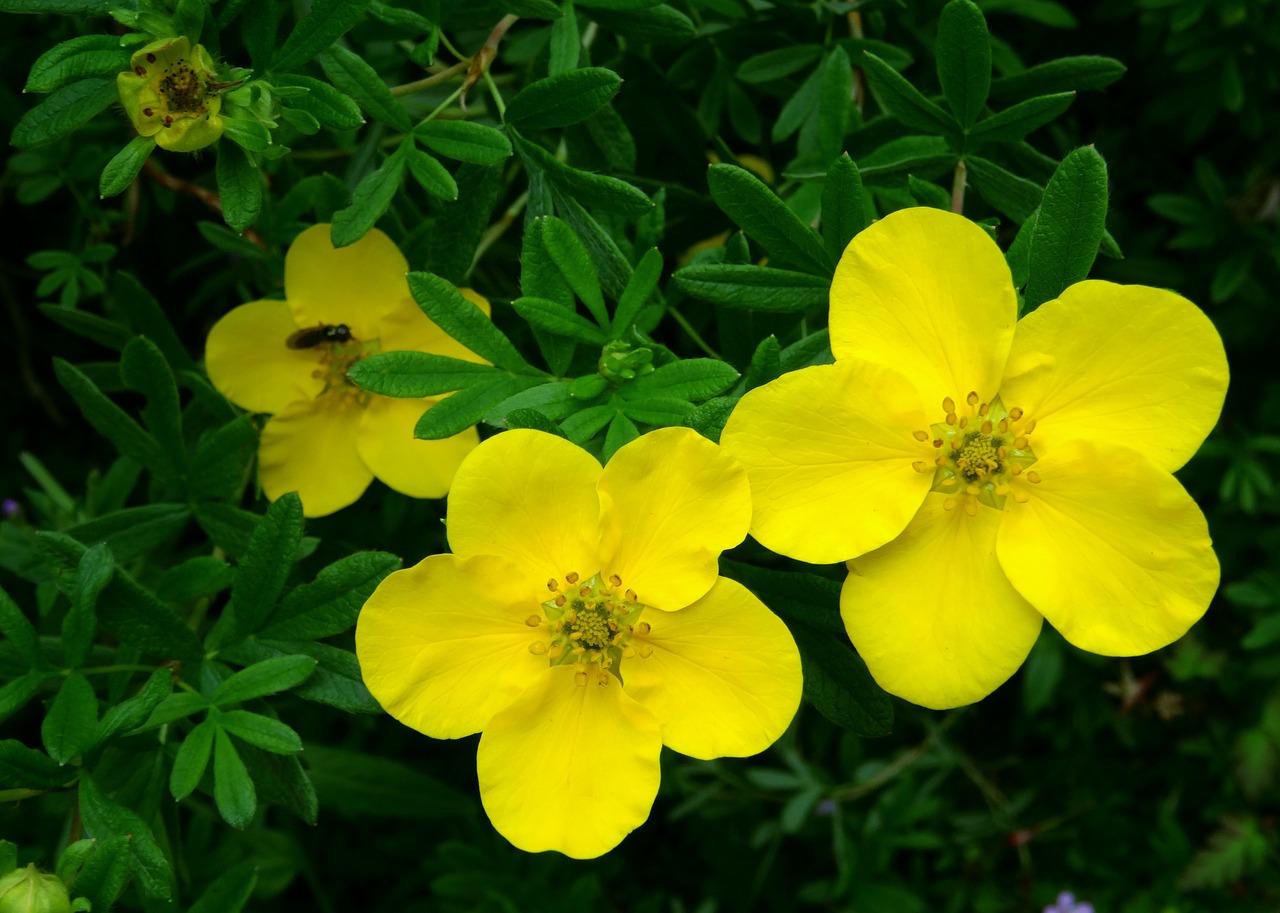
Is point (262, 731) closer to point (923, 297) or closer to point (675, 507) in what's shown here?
point (675, 507)

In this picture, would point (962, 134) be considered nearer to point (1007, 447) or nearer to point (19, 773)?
point (1007, 447)

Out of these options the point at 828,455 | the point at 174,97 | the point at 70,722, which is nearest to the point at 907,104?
the point at 828,455

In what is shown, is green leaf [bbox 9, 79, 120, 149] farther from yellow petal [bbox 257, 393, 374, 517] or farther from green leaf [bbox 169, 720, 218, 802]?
green leaf [bbox 169, 720, 218, 802]

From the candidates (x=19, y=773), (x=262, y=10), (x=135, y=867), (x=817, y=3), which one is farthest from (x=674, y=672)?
(x=817, y=3)

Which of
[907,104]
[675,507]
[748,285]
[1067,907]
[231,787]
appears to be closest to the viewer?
[675,507]

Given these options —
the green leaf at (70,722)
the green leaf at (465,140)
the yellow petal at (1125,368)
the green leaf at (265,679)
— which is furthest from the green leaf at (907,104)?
the green leaf at (70,722)

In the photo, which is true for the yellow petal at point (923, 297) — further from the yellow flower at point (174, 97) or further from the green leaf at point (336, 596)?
the yellow flower at point (174, 97)

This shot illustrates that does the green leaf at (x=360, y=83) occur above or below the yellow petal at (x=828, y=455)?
above
